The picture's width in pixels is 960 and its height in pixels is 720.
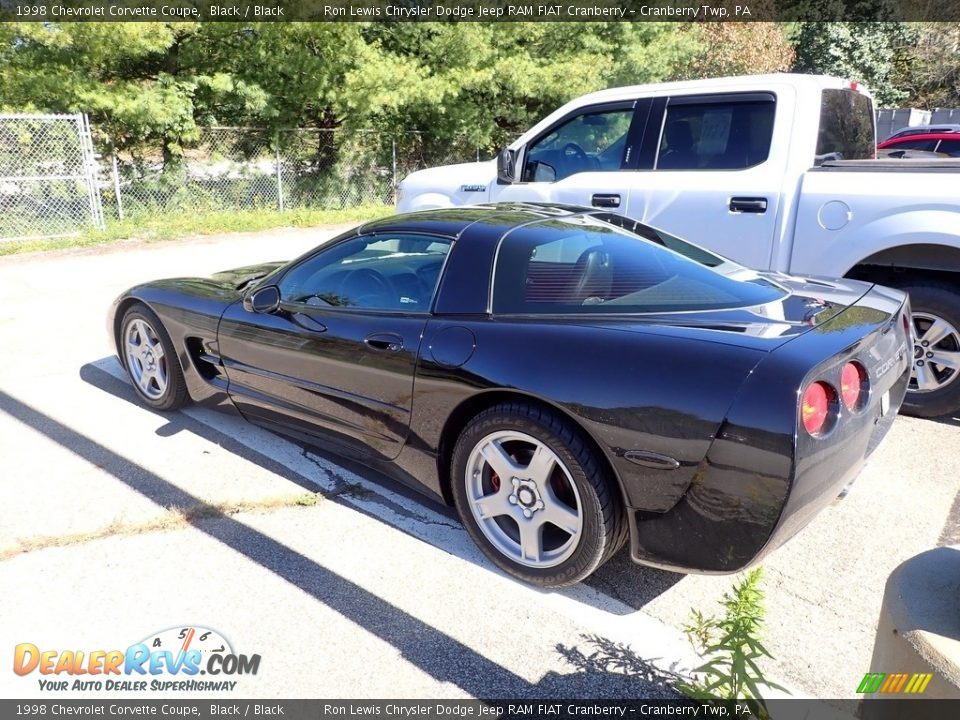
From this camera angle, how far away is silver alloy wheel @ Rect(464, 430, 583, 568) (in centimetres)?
275

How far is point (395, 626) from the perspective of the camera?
2662 millimetres

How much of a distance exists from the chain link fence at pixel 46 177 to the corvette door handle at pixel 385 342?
34.2 feet

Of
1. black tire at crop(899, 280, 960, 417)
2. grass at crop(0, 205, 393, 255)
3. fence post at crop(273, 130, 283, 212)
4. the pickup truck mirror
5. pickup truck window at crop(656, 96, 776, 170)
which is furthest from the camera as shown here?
fence post at crop(273, 130, 283, 212)

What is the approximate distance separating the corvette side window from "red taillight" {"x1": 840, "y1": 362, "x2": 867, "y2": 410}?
5.64 ft

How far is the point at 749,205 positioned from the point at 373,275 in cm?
283

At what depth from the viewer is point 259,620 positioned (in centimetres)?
269

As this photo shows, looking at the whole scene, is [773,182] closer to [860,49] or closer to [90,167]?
[90,167]

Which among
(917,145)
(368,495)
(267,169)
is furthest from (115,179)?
(917,145)

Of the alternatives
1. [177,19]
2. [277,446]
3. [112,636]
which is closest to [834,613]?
[112,636]

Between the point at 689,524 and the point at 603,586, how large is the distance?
65cm

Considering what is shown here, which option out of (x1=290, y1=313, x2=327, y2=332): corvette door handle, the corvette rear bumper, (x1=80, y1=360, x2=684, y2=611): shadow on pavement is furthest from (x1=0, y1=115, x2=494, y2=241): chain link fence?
the corvette rear bumper

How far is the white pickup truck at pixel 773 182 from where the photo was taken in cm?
439

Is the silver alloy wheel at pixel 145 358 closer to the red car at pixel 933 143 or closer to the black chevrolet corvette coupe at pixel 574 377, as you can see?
the black chevrolet corvette coupe at pixel 574 377

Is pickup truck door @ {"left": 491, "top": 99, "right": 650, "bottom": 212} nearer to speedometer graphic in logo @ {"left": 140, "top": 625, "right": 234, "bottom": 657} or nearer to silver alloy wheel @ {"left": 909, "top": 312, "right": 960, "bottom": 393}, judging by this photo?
silver alloy wheel @ {"left": 909, "top": 312, "right": 960, "bottom": 393}
